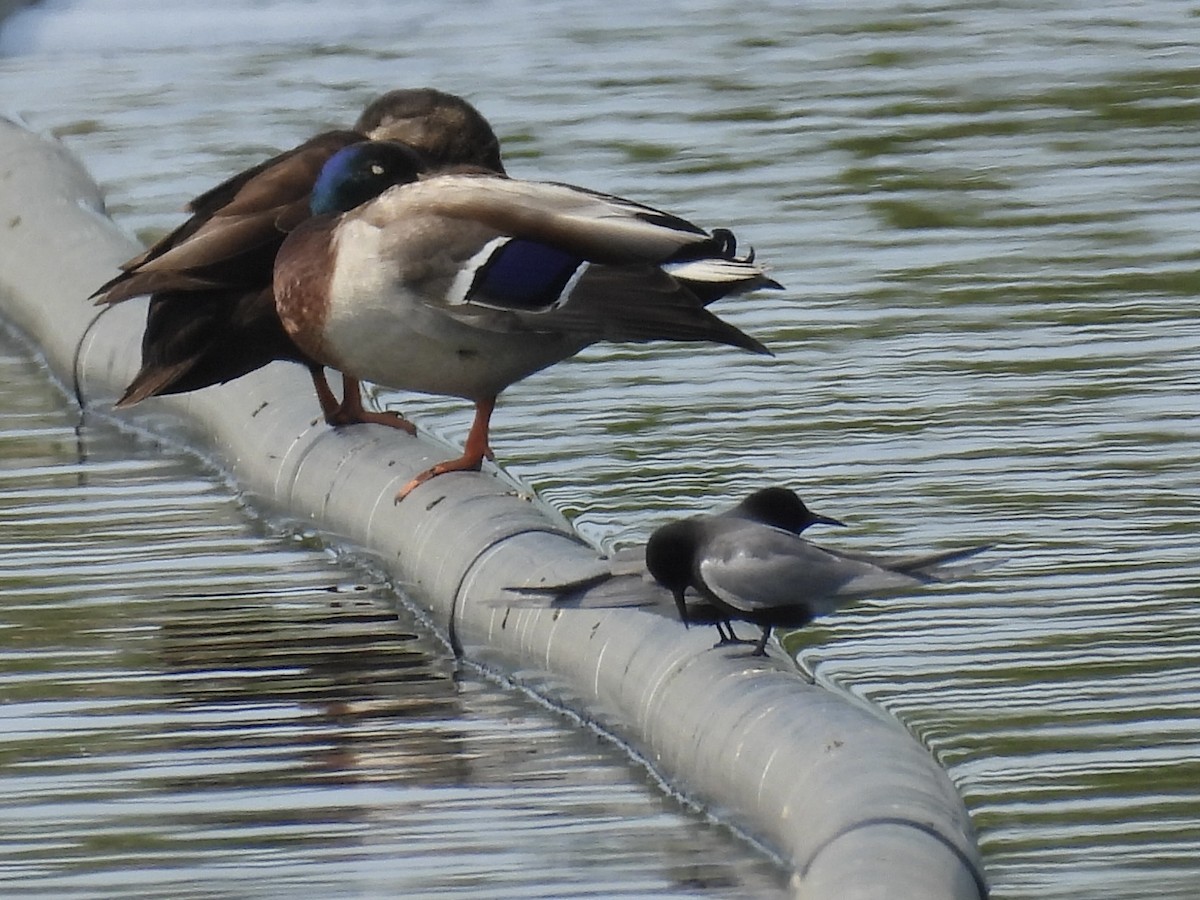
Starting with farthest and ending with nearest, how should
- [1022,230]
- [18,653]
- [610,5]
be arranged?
[610,5]
[1022,230]
[18,653]

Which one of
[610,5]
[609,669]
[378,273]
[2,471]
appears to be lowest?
[610,5]

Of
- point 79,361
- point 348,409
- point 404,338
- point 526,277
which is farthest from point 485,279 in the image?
point 79,361

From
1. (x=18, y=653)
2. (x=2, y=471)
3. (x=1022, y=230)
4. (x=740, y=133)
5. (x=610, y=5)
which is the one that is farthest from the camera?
(x=610, y=5)

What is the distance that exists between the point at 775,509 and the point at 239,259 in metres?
1.81

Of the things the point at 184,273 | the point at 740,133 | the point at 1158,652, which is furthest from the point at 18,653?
the point at 740,133

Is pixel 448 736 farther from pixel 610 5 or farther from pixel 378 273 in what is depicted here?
pixel 610 5

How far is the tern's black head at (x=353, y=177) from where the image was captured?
20.5 feet

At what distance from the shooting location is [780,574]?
489cm

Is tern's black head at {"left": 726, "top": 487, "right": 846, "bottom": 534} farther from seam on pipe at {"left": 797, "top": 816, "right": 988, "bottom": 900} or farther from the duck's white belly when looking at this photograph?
the duck's white belly

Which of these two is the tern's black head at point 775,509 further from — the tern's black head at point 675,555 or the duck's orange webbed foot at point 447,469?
the duck's orange webbed foot at point 447,469

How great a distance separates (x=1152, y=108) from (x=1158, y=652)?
665 cm

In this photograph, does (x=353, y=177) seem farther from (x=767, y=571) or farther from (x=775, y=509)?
(x=767, y=571)

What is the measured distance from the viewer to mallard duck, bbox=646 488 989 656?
191 inches

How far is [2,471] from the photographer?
739cm
